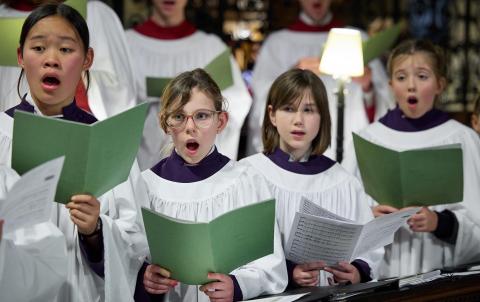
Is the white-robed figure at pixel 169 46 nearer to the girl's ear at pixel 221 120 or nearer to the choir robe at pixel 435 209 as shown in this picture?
the choir robe at pixel 435 209

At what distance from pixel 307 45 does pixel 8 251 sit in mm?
4520

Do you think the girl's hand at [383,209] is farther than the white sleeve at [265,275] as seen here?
Yes

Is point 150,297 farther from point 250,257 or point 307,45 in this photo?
point 307,45

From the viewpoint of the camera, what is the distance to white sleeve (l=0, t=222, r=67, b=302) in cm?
359

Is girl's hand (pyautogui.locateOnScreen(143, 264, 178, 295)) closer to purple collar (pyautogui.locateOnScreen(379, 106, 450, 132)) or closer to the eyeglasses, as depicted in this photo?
the eyeglasses

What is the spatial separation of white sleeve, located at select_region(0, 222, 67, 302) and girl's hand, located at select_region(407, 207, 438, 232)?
6.41 ft

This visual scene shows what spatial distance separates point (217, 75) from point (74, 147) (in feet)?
7.51

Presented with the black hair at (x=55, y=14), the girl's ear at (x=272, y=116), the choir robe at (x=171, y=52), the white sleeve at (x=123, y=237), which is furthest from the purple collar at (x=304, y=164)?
the choir robe at (x=171, y=52)

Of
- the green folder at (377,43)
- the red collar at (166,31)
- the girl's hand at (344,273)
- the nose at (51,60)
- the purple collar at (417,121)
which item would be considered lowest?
the girl's hand at (344,273)

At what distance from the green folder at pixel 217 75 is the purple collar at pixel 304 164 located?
95 centimetres

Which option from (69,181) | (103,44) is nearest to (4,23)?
(103,44)

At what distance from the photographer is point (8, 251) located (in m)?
3.54

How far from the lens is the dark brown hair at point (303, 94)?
4766mm

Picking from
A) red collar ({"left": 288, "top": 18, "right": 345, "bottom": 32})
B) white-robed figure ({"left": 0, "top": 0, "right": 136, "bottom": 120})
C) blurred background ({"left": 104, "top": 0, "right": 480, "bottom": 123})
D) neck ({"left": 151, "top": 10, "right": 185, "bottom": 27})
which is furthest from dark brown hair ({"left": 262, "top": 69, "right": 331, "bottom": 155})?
blurred background ({"left": 104, "top": 0, "right": 480, "bottom": 123})
